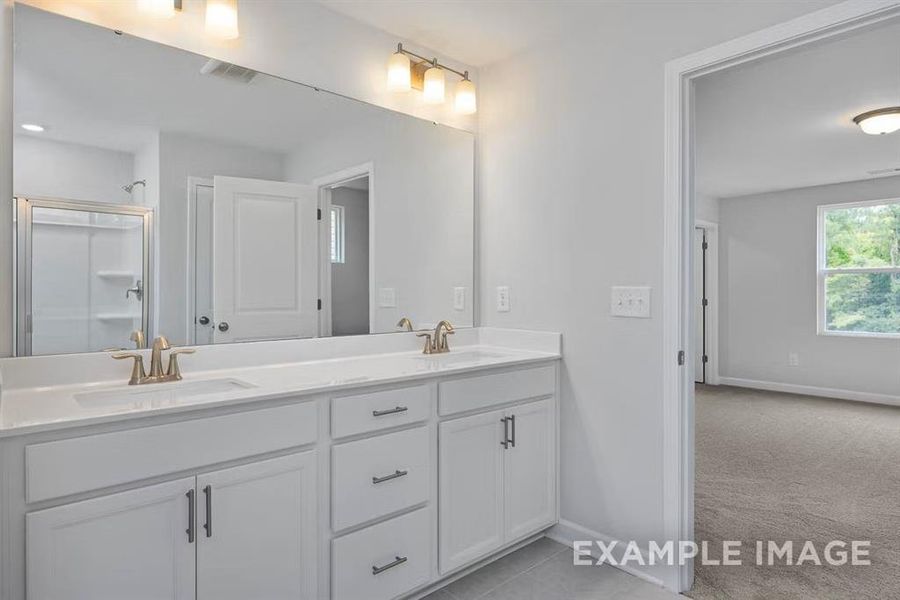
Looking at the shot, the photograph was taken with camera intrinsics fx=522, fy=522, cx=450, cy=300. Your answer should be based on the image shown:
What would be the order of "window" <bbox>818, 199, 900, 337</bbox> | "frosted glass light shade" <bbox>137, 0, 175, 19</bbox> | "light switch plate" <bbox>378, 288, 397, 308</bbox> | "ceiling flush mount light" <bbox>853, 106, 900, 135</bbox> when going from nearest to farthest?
1. "frosted glass light shade" <bbox>137, 0, 175, 19</bbox>
2. "light switch plate" <bbox>378, 288, 397, 308</bbox>
3. "ceiling flush mount light" <bbox>853, 106, 900, 135</bbox>
4. "window" <bbox>818, 199, 900, 337</bbox>

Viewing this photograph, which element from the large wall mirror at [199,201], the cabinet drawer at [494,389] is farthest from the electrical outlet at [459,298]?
the cabinet drawer at [494,389]

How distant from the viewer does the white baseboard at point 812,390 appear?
5348 millimetres

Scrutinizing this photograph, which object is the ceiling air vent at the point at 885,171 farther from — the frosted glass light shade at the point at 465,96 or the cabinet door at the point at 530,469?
the cabinet door at the point at 530,469

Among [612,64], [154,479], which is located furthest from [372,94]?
[154,479]

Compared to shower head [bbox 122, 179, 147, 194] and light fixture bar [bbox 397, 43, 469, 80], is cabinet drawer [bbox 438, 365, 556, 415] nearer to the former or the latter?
shower head [bbox 122, 179, 147, 194]

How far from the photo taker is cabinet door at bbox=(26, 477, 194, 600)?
1171mm

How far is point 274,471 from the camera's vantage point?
1501mm

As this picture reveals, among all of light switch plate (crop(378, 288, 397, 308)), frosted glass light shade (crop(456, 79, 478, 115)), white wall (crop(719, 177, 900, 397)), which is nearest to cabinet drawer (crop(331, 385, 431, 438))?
light switch plate (crop(378, 288, 397, 308))

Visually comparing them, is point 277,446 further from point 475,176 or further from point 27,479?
point 475,176

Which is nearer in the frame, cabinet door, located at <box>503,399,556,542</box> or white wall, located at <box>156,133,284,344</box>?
Result: white wall, located at <box>156,133,284,344</box>

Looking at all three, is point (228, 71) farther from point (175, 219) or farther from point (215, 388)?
point (215, 388)

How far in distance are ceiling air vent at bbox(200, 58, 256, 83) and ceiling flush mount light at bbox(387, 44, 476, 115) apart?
0.64 m

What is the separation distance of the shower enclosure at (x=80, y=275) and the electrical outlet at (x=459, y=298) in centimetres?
142

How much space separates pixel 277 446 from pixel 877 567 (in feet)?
8.12
